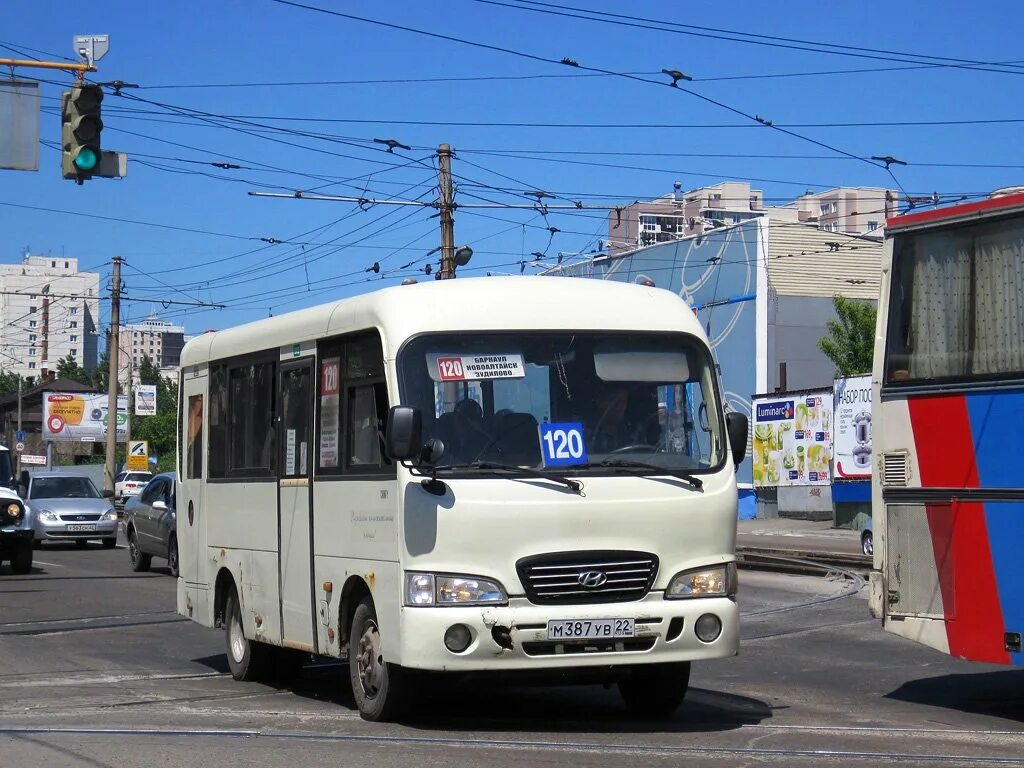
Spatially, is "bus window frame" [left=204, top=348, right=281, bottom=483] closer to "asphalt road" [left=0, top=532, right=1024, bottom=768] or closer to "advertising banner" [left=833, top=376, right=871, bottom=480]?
"asphalt road" [left=0, top=532, right=1024, bottom=768]

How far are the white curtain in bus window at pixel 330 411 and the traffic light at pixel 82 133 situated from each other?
6.32 m

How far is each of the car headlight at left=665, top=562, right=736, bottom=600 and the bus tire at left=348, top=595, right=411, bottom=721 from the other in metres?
1.68

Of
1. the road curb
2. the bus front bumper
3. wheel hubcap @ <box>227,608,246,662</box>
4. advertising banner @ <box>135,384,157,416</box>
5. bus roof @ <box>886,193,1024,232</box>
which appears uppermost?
advertising banner @ <box>135,384,157,416</box>

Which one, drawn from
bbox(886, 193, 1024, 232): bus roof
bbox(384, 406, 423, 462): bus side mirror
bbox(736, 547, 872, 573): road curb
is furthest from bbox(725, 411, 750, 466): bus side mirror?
bbox(736, 547, 872, 573): road curb

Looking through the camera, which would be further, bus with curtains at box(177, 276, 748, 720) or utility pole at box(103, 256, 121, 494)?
utility pole at box(103, 256, 121, 494)

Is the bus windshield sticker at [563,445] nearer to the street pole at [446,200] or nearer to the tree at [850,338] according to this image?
the street pole at [446,200]

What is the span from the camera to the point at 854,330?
1897 inches

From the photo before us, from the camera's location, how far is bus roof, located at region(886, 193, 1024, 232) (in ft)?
32.3

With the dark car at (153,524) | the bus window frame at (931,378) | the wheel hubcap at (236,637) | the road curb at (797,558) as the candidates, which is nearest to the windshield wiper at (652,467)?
the bus window frame at (931,378)

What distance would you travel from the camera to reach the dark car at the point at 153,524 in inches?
963

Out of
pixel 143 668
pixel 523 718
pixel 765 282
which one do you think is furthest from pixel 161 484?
pixel 765 282

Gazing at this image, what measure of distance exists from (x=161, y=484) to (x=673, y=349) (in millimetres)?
18193

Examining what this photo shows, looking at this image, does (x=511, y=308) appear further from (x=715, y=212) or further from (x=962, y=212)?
(x=715, y=212)

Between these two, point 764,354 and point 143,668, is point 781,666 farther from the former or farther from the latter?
point 764,354
